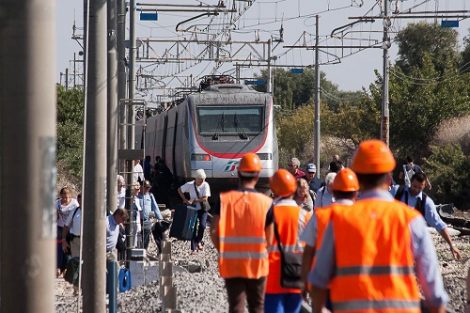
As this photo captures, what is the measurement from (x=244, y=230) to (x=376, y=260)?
3.59 m

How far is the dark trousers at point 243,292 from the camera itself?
992 centimetres

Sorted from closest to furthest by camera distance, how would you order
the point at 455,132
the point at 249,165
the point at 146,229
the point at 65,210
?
the point at 249,165 < the point at 65,210 < the point at 146,229 < the point at 455,132

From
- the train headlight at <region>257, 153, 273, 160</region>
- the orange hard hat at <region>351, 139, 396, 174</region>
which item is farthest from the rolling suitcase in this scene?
the orange hard hat at <region>351, 139, 396, 174</region>

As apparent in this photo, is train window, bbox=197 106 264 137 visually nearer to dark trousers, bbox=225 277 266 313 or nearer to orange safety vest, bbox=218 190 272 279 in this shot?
dark trousers, bbox=225 277 266 313

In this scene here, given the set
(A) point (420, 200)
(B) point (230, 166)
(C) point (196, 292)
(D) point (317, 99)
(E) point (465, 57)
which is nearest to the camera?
(A) point (420, 200)

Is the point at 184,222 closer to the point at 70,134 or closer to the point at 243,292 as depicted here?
the point at 243,292

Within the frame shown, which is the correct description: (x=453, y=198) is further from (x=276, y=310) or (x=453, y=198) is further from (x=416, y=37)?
(x=416, y=37)

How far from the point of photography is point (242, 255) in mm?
9828

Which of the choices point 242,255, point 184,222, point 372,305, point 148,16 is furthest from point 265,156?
point 372,305

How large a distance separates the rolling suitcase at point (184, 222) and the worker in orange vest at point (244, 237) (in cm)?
1184

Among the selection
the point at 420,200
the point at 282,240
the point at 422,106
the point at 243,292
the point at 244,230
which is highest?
the point at 422,106

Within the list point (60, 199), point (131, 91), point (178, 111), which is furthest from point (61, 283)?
point (178, 111)

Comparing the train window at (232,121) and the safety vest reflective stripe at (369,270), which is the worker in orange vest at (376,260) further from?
the train window at (232,121)

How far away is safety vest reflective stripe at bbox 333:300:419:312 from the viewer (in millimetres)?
6242
